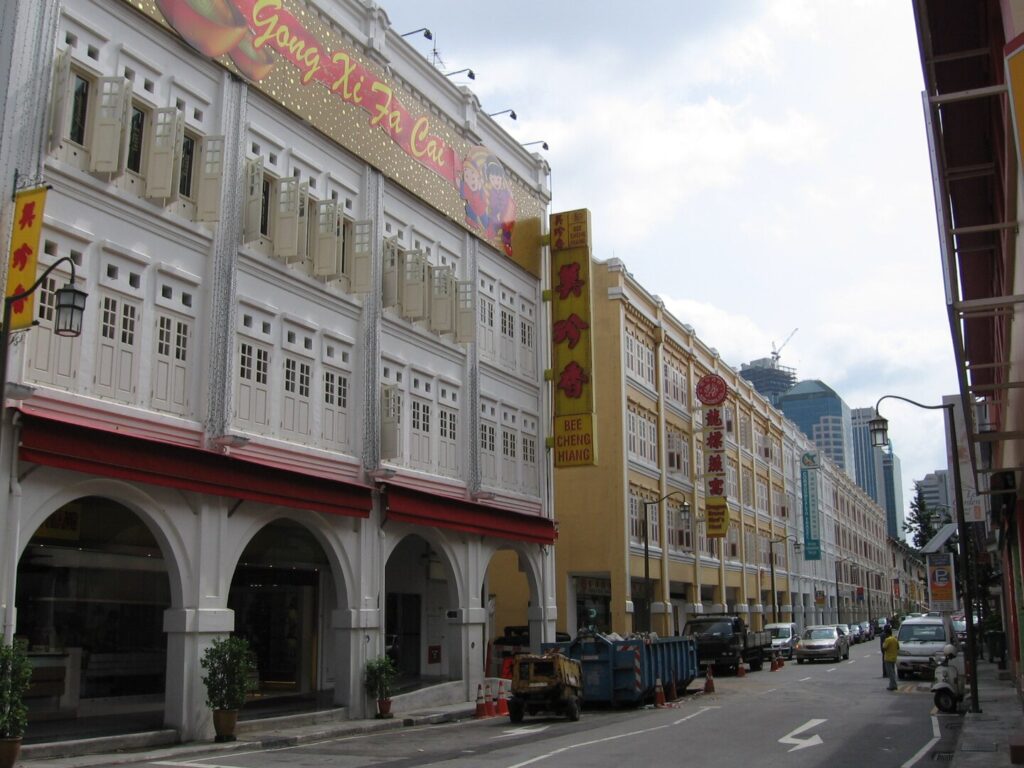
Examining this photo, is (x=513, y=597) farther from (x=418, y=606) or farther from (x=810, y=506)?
(x=810, y=506)

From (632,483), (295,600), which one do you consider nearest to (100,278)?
(295,600)

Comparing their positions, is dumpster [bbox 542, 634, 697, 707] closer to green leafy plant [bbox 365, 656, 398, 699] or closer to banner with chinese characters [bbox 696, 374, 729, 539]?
green leafy plant [bbox 365, 656, 398, 699]

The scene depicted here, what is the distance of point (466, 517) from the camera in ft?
97.5

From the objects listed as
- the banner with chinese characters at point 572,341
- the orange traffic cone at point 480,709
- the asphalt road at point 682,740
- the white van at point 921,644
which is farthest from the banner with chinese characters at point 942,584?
the orange traffic cone at point 480,709

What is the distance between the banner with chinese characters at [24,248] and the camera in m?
16.0

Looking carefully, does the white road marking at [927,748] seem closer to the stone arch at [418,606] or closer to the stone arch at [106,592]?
the stone arch at [106,592]

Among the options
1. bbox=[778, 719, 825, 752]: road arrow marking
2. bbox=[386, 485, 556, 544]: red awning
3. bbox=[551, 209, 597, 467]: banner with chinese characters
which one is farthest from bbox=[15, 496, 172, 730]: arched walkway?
bbox=[551, 209, 597, 467]: banner with chinese characters

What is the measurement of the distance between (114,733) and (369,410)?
10084 millimetres

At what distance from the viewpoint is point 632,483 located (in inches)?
1853

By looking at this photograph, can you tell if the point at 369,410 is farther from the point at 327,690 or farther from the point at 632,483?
the point at 632,483

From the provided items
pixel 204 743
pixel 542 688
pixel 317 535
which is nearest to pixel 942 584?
pixel 542 688

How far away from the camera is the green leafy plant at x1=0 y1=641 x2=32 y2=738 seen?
1478cm

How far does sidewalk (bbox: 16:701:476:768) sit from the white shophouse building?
3.00 ft

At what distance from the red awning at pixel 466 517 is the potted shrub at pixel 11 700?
37.8 ft
